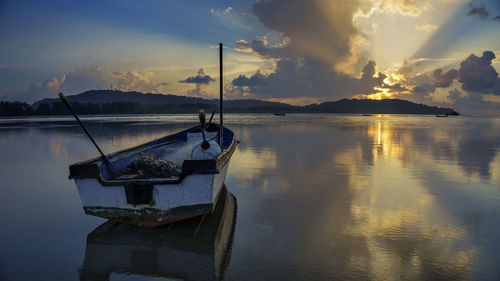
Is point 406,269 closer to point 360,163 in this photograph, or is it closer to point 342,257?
point 342,257

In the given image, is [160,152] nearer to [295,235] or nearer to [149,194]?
[149,194]

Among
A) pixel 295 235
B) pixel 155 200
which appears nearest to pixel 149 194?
pixel 155 200

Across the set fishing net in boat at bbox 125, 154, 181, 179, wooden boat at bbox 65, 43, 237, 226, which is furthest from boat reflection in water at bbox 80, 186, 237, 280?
fishing net in boat at bbox 125, 154, 181, 179

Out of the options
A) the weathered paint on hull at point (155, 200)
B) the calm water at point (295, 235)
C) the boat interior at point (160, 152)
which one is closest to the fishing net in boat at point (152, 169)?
the boat interior at point (160, 152)

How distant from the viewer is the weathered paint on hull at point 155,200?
6.50 metres

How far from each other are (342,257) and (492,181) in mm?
9679

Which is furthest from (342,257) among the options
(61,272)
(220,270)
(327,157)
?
(327,157)

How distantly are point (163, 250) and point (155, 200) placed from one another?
103cm

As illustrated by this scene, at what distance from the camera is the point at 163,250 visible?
606 cm

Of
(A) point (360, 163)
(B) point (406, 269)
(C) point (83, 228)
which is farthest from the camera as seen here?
(A) point (360, 163)

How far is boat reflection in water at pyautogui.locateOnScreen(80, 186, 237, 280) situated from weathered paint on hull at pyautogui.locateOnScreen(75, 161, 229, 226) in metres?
0.44

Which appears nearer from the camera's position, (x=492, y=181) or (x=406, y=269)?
(x=406, y=269)

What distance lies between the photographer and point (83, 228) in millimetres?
7242

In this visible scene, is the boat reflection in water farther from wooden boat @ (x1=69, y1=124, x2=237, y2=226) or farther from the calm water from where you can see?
wooden boat @ (x1=69, y1=124, x2=237, y2=226)
